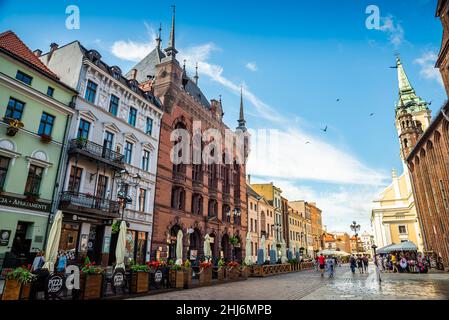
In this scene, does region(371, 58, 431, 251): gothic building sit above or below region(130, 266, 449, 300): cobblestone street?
above

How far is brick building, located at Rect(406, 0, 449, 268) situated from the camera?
2491 cm

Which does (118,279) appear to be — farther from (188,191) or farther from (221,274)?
(188,191)

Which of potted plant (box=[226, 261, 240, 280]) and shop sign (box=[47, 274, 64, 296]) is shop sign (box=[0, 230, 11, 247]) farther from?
potted plant (box=[226, 261, 240, 280])

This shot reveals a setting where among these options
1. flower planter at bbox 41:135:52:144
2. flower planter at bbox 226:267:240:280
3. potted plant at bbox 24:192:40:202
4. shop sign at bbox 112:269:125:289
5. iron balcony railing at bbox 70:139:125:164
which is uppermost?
iron balcony railing at bbox 70:139:125:164

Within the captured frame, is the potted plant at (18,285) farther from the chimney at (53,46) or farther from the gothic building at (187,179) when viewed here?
the chimney at (53,46)

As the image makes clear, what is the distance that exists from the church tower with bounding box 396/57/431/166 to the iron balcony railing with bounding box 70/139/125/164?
49.6 meters

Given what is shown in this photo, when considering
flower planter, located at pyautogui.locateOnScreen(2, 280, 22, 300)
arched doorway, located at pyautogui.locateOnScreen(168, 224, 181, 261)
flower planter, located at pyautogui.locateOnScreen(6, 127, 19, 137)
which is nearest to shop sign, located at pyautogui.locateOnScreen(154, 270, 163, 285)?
flower planter, located at pyautogui.locateOnScreen(2, 280, 22, 300)

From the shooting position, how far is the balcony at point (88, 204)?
17.7 metres

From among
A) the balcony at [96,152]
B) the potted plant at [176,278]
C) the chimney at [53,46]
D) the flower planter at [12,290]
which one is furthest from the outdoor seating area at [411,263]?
the chimney at [53,46]

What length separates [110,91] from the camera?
23125 mm

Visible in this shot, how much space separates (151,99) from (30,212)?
15714 millimetres
